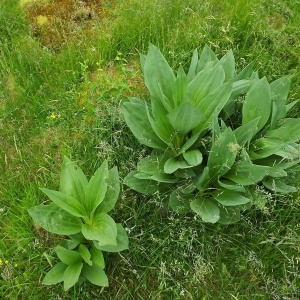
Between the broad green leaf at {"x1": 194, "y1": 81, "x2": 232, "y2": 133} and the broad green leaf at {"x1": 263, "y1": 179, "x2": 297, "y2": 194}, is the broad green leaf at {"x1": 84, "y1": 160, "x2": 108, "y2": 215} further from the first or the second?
the broad green leaf at {"x1": 263, "y1": 179, "x2": 297, "y2": 194}

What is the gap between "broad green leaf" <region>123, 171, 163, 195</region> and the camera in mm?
2918

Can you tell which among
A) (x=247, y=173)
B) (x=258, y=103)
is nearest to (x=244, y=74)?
(x=258, y=103)

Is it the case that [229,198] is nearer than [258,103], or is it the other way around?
[229,198]

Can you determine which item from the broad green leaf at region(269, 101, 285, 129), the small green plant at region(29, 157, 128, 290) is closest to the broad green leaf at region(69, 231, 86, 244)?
the small green plant at region(29, 157, 128, 290)

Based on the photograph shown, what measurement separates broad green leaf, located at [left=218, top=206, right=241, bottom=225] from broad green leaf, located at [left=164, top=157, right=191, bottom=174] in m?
0.41

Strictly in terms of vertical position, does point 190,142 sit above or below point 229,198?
above

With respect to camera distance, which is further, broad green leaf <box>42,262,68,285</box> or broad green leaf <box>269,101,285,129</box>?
broad green leaf <box>269,101,285,129</box>

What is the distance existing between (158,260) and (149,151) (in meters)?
0.91

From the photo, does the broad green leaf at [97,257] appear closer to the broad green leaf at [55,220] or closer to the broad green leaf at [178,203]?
the broad green leaf at [55,220]

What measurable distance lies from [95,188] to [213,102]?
100 cm

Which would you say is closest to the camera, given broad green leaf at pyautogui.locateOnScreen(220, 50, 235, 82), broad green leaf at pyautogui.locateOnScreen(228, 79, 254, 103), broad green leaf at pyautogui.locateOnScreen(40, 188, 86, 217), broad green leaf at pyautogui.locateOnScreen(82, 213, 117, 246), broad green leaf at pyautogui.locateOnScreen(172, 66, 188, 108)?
broad green leaf at pyautogui.locateOnScreen(82, 213, 117, 246)

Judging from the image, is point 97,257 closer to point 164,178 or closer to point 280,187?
point 164,178

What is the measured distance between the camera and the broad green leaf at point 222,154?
2568 mm

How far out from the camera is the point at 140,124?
297cm
